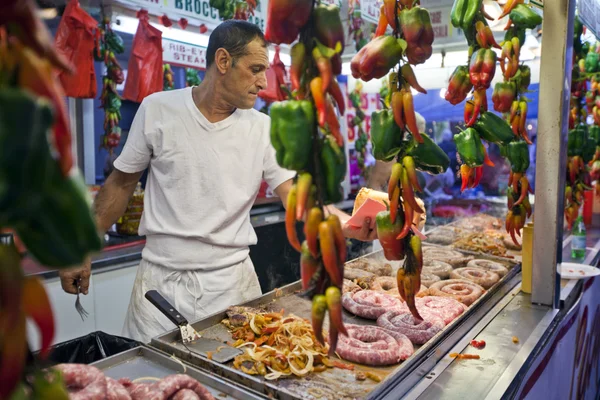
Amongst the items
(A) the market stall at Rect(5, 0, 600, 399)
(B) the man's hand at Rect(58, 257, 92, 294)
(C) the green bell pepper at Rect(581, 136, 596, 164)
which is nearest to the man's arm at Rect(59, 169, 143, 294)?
(B) the man's hand at Rect(58, 257, 92, 294)

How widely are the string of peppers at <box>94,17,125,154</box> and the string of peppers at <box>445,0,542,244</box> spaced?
3162mm

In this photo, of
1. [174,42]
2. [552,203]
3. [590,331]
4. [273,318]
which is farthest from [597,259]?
[174,42]

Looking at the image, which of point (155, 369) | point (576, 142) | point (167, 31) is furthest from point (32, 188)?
point (167, 31)

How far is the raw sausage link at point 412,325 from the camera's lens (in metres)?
2.24

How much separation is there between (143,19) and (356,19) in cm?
223

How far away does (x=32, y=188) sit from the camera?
514 mm

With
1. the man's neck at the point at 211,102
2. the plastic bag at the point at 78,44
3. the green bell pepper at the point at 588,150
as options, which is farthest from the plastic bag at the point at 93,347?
the green bell pepper at the point at 588,150

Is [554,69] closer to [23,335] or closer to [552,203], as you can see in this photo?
[552,203]

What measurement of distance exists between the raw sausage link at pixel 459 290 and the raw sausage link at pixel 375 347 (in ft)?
2.24

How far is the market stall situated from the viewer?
1081 mm

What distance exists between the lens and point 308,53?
1.08 metres

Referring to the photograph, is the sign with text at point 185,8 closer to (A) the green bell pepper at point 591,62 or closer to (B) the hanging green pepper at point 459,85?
(B) the hanging green pepper at point 459,85

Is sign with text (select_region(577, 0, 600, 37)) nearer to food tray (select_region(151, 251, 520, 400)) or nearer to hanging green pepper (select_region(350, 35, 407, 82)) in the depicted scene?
food tray (select_region(151, 251, 520, 400))

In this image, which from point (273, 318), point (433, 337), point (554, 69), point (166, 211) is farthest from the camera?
point (166, 211)
